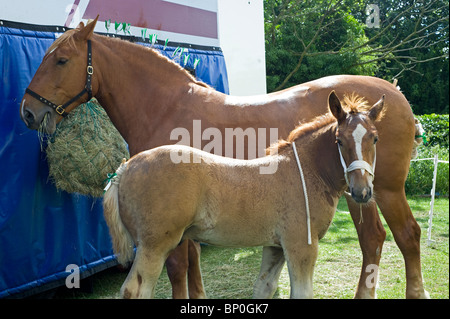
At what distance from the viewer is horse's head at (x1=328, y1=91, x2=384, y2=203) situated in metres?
2.93

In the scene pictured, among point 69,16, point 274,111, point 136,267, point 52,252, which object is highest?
point 69,16

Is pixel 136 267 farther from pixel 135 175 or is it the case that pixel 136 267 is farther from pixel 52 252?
pixel 52 252

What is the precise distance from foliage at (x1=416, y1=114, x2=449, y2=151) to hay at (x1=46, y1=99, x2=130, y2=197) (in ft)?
38.2

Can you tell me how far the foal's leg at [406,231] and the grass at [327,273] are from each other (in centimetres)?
42

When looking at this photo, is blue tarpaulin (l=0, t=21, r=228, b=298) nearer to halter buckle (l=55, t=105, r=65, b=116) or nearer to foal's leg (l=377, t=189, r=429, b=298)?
halter buckle (l=55, t=105, r=65, b=116)

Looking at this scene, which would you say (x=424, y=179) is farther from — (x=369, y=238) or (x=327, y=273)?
(x=369, y=238)

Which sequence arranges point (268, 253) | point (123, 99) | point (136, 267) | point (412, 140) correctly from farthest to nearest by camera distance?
point (412, 140), point (123, 99), point (268, 253), point (136, 267)

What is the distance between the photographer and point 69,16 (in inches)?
187

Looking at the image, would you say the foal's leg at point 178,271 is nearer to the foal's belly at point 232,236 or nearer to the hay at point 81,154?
the foal's belly at point 232,236

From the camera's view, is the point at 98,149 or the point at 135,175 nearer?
the point at 135,175

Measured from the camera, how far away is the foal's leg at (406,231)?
4293 millimetres

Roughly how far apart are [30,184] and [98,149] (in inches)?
28.8

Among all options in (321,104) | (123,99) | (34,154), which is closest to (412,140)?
(321,104)

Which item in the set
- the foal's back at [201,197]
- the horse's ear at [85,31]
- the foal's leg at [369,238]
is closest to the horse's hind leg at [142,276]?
the foal's back at [201,197]
